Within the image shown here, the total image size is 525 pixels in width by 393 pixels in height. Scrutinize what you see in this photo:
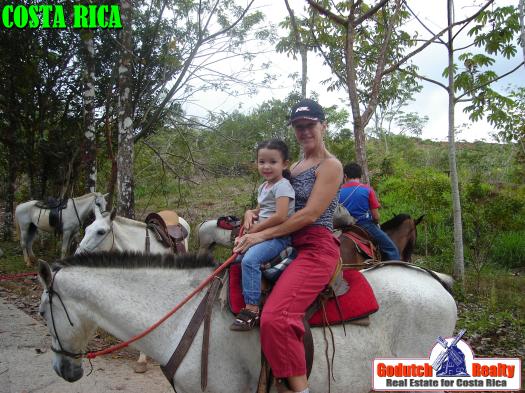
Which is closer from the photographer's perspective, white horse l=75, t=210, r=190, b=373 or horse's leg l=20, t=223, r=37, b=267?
white horse l=75, t=210, r=190, b=373

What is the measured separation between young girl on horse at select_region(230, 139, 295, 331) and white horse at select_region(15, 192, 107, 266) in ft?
24.5

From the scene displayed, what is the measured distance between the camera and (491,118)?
19.8 feet

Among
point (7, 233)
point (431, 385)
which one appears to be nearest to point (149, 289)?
point (431, 385)

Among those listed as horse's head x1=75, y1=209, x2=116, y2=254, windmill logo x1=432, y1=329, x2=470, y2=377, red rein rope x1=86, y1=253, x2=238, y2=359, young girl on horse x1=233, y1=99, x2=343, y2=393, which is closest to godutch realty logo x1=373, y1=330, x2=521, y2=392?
windmill logo x1=432, y1=329, x2=470, y2=377

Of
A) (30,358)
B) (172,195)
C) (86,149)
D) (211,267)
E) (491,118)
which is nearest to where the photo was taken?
(211,267)

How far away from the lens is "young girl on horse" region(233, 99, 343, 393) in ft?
6.55

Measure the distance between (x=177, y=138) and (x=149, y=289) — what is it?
280 inches

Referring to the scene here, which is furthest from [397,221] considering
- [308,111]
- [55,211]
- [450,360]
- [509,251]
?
[55,211]

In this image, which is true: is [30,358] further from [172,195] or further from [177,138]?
[172,195]

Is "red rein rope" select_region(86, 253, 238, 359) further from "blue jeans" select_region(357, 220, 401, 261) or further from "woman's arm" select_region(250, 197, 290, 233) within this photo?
"blue jeans" select_region(357, 220, 401, 261)

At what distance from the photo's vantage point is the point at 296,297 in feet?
6.89

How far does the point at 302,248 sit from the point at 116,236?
347cm

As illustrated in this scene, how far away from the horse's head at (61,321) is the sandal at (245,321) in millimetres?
945

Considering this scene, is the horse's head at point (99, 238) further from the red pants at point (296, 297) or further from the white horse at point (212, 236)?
the red pants at point (296, 297)
